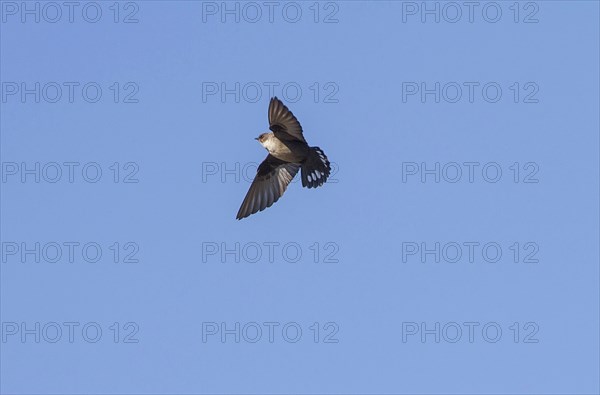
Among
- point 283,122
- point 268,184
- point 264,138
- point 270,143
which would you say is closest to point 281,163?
point 268,184

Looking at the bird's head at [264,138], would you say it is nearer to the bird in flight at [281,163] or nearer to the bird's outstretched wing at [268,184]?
the bird in flight at [281,163]

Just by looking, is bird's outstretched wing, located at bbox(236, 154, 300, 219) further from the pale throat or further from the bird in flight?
the pale throat

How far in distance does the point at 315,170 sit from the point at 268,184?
2.22 metres

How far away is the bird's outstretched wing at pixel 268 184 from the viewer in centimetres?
2084

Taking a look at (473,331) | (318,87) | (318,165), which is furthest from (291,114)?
(473,331)

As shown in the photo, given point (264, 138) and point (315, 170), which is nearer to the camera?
point (315, 170)

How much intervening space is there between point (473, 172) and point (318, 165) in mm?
6512

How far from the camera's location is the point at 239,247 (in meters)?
24.7

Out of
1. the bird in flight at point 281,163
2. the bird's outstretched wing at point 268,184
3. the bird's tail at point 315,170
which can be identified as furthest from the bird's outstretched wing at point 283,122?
the bird's outstretched wing at point 268,184

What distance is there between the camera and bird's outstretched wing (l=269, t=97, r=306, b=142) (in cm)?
1909

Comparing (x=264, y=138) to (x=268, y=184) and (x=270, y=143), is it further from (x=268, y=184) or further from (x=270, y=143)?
(x=268, y=184)

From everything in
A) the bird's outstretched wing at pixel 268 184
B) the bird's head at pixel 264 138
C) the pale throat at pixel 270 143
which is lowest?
the bird's outstretched wing at pixel 268 184

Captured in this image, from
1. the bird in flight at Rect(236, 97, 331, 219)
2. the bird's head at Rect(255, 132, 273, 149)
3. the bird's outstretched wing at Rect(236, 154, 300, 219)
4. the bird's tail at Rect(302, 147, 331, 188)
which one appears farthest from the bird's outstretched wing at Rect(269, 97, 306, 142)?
the bird's outstretched wing at Rect(236, 154, 300, 219)

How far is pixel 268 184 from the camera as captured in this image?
21.2 metres
